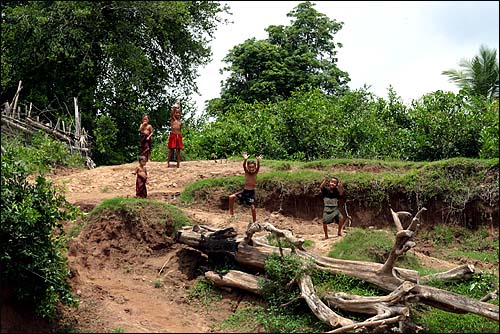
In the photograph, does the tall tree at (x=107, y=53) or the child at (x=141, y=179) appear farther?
the tall tree at (x=107, y=53)

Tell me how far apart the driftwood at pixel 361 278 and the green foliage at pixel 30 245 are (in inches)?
96.7

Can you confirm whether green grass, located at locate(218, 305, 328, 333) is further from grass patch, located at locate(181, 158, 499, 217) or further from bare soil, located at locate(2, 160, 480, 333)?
grass patch, located at locate(181, 158, 499, 217)

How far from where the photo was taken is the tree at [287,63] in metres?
25.7

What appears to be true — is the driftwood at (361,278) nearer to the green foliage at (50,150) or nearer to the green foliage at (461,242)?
the green foliage at (461,242)

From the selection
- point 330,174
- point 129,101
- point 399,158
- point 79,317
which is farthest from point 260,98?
point 79,317

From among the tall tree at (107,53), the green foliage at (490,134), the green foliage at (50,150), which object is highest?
the tall tree at (107,53)

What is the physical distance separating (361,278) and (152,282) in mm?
3299

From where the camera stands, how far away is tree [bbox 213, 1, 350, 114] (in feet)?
84.4

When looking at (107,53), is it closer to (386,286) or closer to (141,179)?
(141,179)

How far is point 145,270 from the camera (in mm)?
11805

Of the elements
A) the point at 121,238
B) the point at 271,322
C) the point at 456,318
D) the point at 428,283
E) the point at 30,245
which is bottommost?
the point at 271,322

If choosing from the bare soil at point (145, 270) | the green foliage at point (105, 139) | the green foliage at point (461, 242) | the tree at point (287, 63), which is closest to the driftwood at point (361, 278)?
the bare soil at point (145, 270)

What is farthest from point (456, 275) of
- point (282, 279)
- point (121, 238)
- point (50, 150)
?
point (50, 150)

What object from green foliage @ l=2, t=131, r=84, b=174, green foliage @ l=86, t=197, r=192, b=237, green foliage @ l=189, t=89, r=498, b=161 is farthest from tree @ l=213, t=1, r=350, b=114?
green foliage @ l=86, t=197, r=192, b=237
